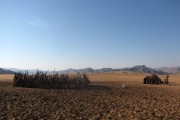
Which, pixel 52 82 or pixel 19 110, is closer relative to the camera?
pixel 19 110

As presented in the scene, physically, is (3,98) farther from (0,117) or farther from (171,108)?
(171,108)

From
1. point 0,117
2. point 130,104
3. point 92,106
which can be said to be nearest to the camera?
point 0,117

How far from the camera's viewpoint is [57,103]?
13.8 meters

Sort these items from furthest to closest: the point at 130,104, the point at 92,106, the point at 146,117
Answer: the point at 130,104 → the point at 92,106 → the point at 146,117

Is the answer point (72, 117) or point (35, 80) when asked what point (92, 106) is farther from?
point (35, 80)

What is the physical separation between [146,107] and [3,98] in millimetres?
7367

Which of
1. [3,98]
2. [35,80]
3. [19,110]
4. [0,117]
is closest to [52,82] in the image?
[35,80]

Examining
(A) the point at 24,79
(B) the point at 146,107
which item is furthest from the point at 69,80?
(B) the point at 146,107

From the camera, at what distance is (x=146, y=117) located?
11.2 metres

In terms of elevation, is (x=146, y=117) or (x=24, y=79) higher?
(x=24, y=79)

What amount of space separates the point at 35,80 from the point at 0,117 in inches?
499

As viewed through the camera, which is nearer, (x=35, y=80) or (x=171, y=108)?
(x=171, y=108)

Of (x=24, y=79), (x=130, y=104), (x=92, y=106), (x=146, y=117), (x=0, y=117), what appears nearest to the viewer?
(x=0, y=117)

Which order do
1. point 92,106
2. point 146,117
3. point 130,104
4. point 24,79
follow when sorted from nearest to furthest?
point 146,117
point 92,106
point 130,104
point 24,79
